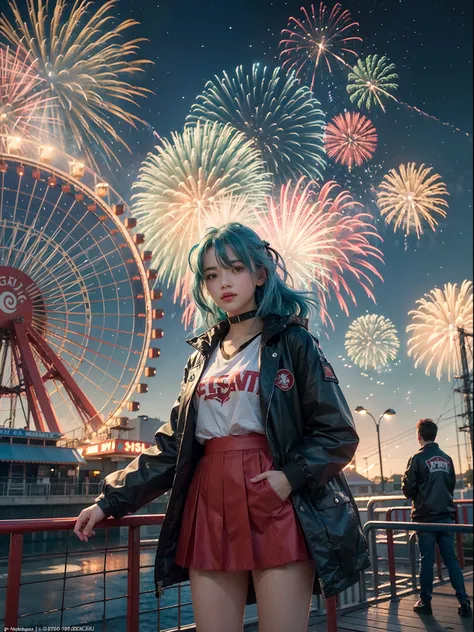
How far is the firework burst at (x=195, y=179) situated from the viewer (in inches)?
324

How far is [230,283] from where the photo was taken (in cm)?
170

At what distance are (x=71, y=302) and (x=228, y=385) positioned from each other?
27.1 ft

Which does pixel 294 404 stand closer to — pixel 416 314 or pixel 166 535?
pixel 166 535

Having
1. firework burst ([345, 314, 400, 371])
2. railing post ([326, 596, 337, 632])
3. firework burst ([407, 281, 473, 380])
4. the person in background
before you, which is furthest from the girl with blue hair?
firework burst ([345, 314, 400, 371])

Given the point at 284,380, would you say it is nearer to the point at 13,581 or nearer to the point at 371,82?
the point at 13,581

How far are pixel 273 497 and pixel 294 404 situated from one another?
0.26 meters

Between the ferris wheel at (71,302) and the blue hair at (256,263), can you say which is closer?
the blue hair at (256,263)

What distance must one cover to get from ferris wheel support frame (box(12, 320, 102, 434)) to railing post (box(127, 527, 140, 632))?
654 cm

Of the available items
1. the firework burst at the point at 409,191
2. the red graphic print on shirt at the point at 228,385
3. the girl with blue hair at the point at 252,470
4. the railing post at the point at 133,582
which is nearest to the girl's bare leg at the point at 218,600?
the girl with blue hair at the point at 252,470

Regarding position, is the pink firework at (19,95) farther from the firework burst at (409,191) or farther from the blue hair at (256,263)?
the firework burst at (409,191)

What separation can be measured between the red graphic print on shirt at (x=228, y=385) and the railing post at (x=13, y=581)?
785mm

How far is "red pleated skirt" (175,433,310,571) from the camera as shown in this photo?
4.59 feet

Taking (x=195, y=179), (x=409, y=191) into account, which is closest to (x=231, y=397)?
(x=195, y=179)

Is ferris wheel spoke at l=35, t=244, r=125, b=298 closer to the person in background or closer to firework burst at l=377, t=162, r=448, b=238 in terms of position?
firework burst at l=377, t=162, r=448, b=238
